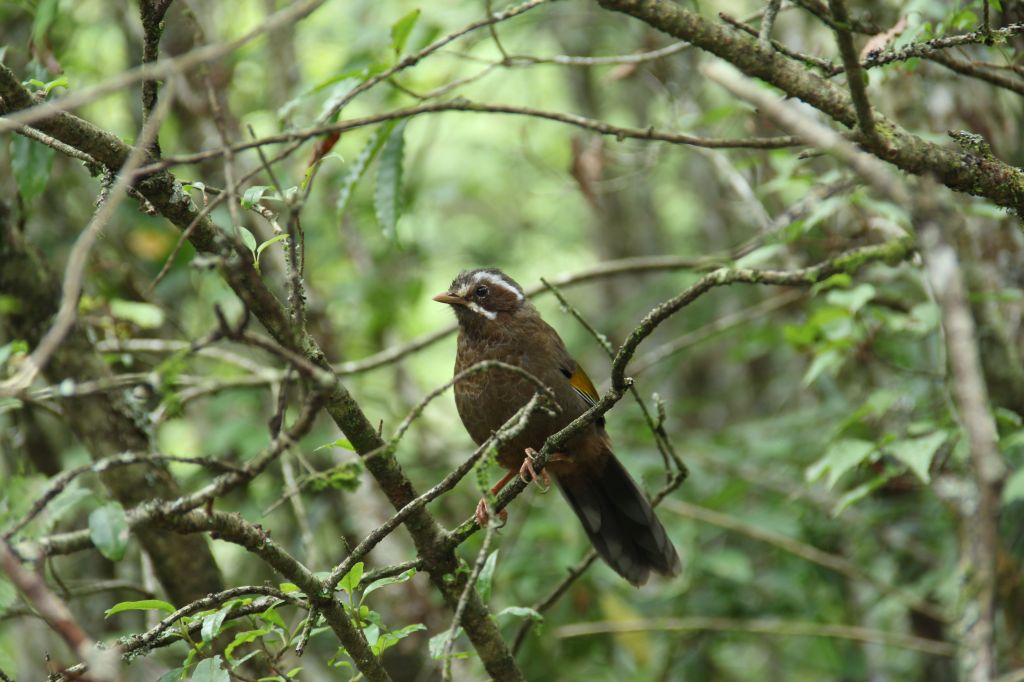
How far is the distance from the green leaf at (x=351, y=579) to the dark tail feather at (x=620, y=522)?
2019 millimetres

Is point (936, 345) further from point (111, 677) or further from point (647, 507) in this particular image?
point (111, 677)

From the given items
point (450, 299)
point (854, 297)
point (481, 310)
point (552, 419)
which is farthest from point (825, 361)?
point (450, 299)

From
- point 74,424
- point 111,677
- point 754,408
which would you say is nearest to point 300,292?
point 111,677

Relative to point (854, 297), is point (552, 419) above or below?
above

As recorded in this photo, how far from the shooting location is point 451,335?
6.52 m

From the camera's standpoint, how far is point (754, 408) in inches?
408

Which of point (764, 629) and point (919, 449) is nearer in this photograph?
point (919, 449)

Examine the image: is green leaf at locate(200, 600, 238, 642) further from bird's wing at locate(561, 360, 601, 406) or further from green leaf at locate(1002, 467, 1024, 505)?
green leaf at locate(1002, 467, 1024, 505)

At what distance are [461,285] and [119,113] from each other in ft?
20.1

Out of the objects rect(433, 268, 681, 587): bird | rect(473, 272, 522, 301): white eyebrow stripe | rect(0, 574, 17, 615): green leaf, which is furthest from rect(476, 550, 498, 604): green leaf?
rect(473, 272, 522, 301): white eyebrow stripe

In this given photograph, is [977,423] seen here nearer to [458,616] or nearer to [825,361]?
[458,616]

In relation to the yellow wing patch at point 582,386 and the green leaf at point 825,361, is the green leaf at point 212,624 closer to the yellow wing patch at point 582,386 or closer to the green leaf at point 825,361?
the yellow wing patch at point 582,386

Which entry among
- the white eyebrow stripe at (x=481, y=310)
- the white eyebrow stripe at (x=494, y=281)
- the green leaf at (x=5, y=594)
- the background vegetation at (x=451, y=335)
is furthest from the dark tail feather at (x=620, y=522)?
the green leaf at (x=5, y=594)

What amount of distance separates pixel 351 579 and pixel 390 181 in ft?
6.99
